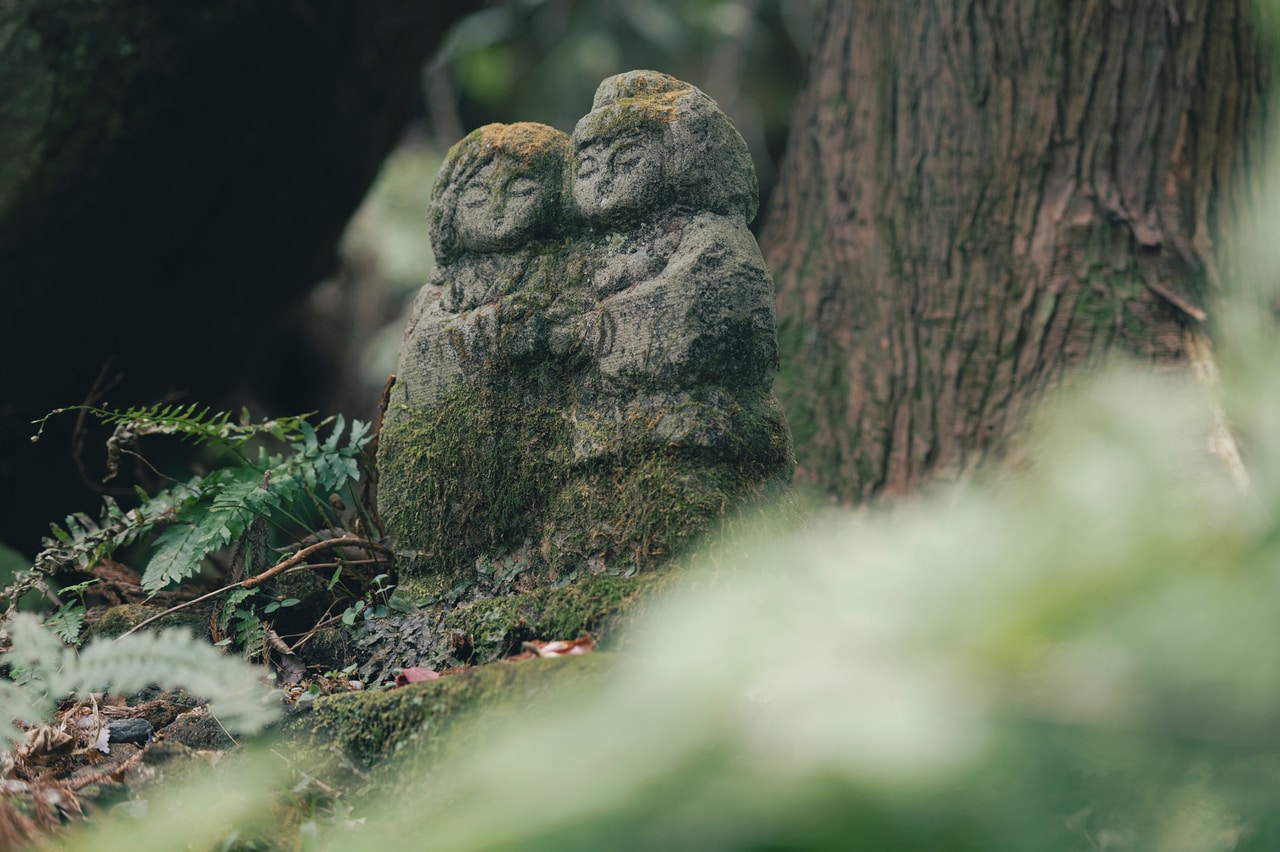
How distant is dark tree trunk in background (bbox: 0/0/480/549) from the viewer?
4.77 meters

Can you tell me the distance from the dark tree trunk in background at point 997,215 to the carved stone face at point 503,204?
2.68 m

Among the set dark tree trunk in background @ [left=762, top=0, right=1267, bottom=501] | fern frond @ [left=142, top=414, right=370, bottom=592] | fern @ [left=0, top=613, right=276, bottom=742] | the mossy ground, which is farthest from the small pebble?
dark tree trunk in background @ [left=762, top=0, right=1267, bottom=501]

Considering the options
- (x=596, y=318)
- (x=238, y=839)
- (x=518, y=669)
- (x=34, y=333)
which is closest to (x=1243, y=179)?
(x=596, y=318)

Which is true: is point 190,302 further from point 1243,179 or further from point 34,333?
point 1243,179

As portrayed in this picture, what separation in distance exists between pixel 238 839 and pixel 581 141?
212cm

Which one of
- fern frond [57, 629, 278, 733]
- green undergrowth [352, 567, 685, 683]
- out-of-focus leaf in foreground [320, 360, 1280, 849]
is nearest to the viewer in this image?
out-of-focus leaf in foreground [320, 360, 1280, 849]

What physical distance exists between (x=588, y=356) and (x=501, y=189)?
0.62 m

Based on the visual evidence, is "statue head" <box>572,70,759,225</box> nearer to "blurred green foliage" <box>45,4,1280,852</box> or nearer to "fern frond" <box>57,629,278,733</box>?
"fern frond" <box>57,629,278,733</box>

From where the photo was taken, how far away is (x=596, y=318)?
2.93 m

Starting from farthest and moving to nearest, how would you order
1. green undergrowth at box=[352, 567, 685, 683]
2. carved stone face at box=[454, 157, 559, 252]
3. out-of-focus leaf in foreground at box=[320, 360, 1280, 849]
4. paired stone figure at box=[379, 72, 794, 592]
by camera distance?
carved stone face at box=[454, 157, 559, 252] < paired stone figure at box=[379, 72, 794, 592] < green undergrowth at box=[352, 567, 685, 683] < out-of-focus leaf in foreground at box=[320, 360, 1280, 849]

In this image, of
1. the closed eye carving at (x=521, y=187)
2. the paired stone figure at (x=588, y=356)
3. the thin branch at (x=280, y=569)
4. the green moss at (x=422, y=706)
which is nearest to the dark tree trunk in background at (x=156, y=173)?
the paired stone figure at (x=588, y=356)

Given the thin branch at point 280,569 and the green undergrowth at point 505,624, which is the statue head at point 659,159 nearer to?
the green undergrowth at point 505,624

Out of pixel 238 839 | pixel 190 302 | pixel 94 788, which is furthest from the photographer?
pixel 190 302

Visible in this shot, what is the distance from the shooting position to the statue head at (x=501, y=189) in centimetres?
305
